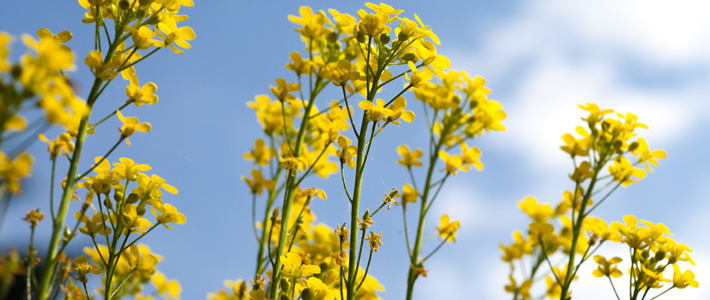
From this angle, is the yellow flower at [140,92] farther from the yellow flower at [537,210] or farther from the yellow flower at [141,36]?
the yellow flower at [537,210]

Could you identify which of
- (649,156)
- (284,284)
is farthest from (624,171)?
(284,284)

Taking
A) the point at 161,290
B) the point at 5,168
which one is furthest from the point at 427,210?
the point at 5,168

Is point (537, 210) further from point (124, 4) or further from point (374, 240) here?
point (124, 4)

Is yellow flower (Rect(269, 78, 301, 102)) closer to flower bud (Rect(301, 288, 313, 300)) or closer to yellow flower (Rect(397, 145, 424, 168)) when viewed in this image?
yellow flower (Rect(397, 145, 424, 168))

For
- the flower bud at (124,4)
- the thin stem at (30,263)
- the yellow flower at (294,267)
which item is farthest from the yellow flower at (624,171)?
the thin stem at (30,263)

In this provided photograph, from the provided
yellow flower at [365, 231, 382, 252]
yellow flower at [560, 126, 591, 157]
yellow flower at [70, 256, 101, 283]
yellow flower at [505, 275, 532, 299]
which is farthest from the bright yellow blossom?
yellow flower at [70, 256, 101, 283]

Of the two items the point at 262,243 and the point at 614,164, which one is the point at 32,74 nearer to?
the point at 262,243
